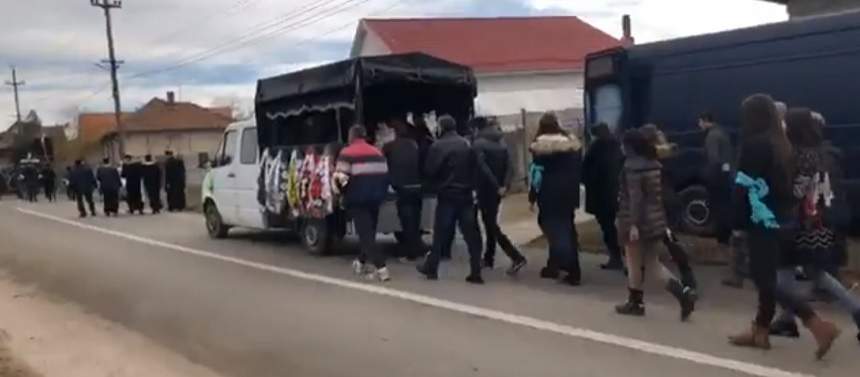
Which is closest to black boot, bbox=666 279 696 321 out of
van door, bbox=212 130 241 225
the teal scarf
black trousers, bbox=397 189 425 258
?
the teal scarf

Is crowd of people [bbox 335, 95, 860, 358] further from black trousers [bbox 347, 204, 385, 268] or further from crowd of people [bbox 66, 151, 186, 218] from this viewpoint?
crowd of people [bbox 66, 151, 186, 218]

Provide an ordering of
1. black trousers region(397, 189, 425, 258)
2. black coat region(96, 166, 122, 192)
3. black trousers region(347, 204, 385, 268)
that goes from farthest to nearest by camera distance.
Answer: black coat region(96, 166, 122, 192)
black trousers region(397, 189, 425, 258)
black trousers region(347, 204, 385, 268)

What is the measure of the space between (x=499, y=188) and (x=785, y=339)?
182 inches

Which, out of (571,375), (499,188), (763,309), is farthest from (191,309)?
(763,309)

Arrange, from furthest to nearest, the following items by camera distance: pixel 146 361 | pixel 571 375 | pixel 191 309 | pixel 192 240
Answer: pixel 192 240 < pixel 191 309 < pixel 146 361 < pixel 571 375

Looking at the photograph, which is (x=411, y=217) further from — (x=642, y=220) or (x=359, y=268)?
→ (x=642, y=220)

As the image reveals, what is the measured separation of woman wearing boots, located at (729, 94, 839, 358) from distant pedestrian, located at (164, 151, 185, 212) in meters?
21.7

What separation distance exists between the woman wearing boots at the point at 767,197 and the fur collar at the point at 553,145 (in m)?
3.72

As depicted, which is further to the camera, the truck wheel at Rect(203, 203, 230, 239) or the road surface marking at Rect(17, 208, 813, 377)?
the truck wheel at Rect(203, 203, 230, 239)

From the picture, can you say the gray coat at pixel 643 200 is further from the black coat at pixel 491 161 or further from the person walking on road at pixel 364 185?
the person walking on road at pixel 364 185

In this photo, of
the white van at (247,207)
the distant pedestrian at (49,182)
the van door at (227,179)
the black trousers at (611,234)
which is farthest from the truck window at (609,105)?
the distant pedestrian at (49,182)

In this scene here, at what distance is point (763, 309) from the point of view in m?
7.70

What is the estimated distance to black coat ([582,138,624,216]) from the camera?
12.0 m

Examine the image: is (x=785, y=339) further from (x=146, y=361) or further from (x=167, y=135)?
(x=167, y=135)
